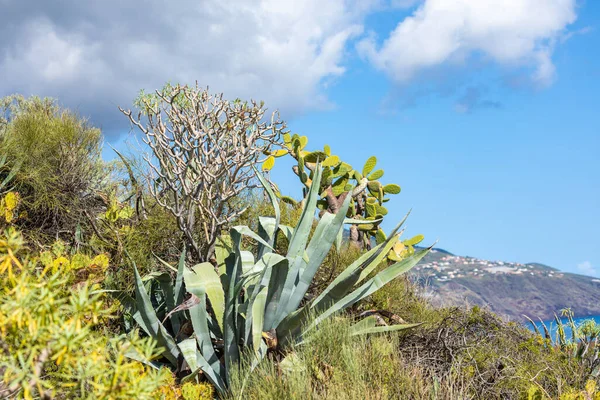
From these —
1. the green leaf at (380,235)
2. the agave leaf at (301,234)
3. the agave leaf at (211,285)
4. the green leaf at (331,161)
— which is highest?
the green leaf at (331,161)

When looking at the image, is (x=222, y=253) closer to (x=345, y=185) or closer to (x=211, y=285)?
(x=211, y=285)

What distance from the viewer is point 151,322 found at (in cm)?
427

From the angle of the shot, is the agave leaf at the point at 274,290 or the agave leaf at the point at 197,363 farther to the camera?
the agave leaf at the point at 274,290

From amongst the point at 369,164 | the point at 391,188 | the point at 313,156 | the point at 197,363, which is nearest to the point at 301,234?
the point at 197,363

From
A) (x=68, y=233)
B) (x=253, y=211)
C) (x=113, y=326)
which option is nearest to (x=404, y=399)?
(x=113, y=326)

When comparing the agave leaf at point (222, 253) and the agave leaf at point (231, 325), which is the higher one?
the agave leaf at point (222, 253)

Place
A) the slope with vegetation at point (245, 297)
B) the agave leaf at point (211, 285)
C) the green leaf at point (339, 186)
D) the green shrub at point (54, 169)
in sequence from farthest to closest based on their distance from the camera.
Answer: the green leaf at point (339, 186) < the green shrub at point (54, 169) < the agave leaf at point (211, 285) < the slope with vegetation at point (245, 297)

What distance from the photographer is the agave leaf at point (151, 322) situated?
4215mm

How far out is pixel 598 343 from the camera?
5.22 metres

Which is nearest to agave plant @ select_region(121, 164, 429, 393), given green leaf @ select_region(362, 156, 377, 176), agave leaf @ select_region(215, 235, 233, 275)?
agave leaf @ select_region(215, 235, 233, 275)

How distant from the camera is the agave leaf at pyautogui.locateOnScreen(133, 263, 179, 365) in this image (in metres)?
4.21

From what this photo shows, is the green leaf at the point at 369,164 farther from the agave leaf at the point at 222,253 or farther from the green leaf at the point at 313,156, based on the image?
the agave leaf at the point at 222,253

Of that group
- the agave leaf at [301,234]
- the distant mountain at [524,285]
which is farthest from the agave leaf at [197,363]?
the distant mountain at [524,285]

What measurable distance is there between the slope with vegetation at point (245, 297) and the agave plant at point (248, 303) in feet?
0.04
